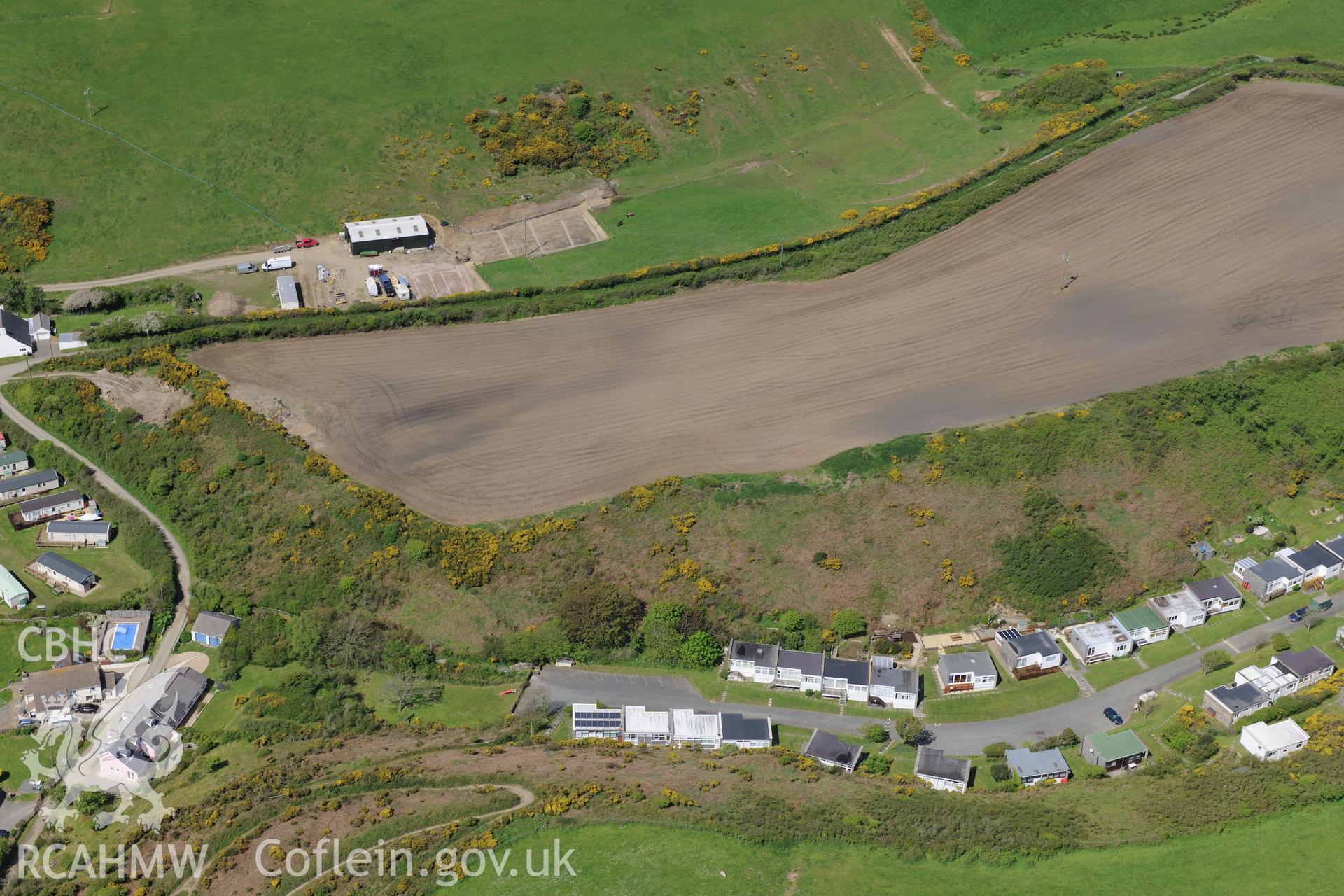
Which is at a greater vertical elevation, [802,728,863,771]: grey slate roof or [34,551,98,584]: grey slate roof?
[34,551,98,584]: grey slate roof

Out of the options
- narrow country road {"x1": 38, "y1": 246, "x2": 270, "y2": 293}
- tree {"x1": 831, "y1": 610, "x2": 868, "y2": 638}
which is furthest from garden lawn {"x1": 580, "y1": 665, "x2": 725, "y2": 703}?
Result: narrow country road {"x1": 38, "y1": 246, "x2": 270, "y2": 293}

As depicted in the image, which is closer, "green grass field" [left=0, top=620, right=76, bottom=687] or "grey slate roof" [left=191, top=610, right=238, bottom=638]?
"green grass field" [left=0, top=620, right=76, bottom=687]

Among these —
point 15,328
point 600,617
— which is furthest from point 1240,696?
point 15,328

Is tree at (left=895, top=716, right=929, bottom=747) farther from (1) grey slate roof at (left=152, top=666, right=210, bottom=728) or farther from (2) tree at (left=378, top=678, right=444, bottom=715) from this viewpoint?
(1) grey slate roof at (left=152, top=666, right=210, bottom=728)

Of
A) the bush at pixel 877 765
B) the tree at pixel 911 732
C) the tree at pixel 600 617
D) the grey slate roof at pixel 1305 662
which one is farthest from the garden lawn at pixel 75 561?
the grey slate roof at pixel 1305 662

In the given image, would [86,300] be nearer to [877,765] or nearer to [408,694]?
[408,694]

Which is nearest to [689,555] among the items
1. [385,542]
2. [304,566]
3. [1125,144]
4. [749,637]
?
[749,637]
